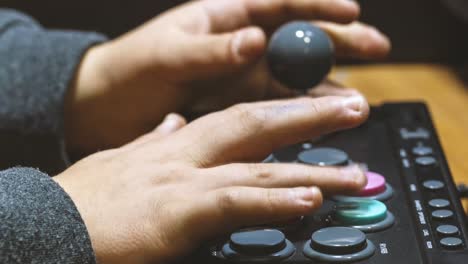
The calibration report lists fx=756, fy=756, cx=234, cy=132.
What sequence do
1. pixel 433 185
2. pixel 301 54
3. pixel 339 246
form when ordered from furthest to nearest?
1. pixel 301 54
2. pixel 433 185
3. pixel 339 246

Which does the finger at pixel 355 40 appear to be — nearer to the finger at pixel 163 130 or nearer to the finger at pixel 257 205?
the finger at pixel 163 130

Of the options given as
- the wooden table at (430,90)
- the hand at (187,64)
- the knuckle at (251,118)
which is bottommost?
the wooden table at (430,90)

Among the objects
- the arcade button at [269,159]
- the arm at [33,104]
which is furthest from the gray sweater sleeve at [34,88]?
the arcade button at [269,159]

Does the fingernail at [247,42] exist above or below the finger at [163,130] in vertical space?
above

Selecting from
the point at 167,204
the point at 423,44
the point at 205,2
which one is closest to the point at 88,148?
the point at 205,2

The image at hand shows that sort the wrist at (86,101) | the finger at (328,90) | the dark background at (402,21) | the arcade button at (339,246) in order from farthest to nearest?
the dark background at (402,21), the wrist at (86,101), the finger at (328,90), the arcade button at (339,246)

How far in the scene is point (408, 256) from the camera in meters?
0.44

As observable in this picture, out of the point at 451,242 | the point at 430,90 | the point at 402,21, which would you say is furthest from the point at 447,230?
the point at 402,21

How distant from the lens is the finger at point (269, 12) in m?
0.77

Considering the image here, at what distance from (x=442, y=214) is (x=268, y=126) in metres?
0.13

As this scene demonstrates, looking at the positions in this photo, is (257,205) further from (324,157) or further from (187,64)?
(187,64)

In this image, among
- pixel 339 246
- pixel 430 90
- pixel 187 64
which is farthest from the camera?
pixel 430 90

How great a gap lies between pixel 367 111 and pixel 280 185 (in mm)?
77

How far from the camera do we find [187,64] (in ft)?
2.52
